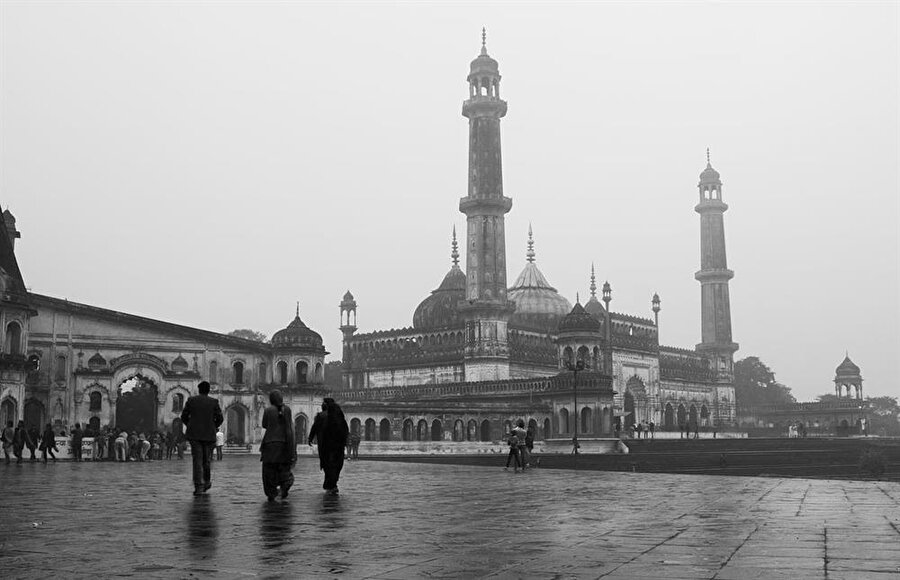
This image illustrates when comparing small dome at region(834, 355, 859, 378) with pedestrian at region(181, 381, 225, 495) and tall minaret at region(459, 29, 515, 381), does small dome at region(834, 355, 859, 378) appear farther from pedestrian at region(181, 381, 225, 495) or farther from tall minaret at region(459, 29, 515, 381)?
pedestrian at region(181, 381, 225, 495)

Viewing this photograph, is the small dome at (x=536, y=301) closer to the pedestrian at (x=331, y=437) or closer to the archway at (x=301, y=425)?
the archway at (x=301, y=425)

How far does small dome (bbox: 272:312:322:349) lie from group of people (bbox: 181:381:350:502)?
35.8m

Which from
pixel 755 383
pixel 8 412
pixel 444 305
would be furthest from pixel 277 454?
pixel 755 383

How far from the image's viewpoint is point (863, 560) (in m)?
6.70

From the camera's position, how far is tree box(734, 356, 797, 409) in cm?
11038

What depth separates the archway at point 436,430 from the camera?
5526cm

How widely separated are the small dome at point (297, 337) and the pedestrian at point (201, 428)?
36144 millimetres

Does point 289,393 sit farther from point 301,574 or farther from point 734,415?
point 734,415

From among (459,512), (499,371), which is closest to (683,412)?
(499,371)

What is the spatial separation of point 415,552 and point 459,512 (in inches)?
138

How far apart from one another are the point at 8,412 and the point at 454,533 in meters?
34.0

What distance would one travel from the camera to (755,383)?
4459 inches

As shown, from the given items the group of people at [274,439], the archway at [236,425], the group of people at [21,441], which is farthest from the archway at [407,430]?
the group of people at [274,439]

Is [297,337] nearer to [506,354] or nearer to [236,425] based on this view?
[236,425]
